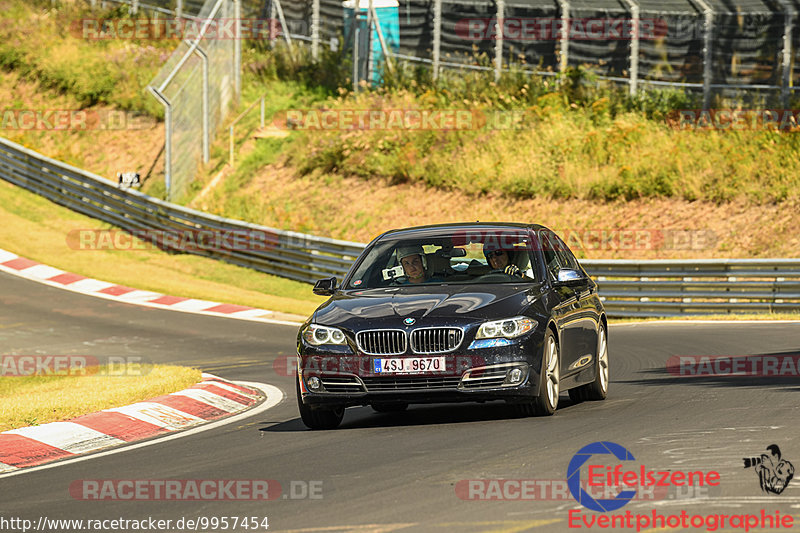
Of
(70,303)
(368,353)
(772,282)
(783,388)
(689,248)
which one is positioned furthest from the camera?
(689,248)

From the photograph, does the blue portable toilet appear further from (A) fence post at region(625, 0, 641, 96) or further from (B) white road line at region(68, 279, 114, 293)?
(B) white road line at region(68, 279, 114, 293)

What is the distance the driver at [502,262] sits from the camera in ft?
34.9

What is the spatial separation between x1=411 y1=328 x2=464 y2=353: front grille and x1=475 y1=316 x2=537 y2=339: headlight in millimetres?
167

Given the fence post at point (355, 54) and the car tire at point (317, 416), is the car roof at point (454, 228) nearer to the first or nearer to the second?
the car tire at point (317, 416)

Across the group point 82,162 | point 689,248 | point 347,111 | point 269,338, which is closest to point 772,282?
point 689,248

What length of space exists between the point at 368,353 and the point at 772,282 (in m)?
14.7

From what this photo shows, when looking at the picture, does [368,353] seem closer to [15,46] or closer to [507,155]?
[507,155]

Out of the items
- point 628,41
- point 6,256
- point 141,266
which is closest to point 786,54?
point 628,41

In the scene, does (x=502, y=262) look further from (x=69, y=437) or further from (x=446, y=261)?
(x=69, y=437)

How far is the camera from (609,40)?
1273 inches

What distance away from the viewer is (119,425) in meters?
10.5

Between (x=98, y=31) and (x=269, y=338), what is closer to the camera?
(x=269, y=338)

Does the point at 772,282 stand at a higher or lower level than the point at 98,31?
lower

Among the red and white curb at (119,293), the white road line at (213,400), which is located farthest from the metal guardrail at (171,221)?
the white road line at (213,400)
